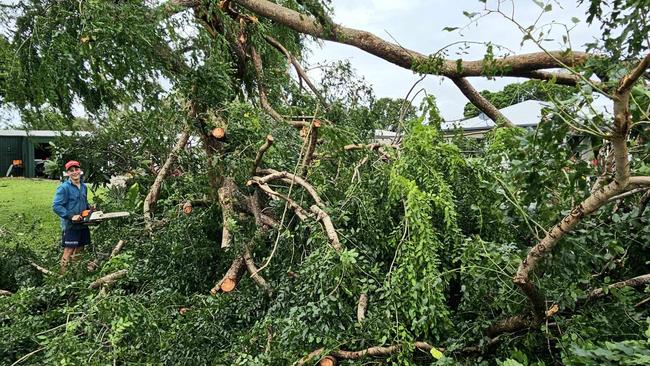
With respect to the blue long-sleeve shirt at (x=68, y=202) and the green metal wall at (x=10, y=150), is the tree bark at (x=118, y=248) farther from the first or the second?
the green metal wall at (x=10, y=150)

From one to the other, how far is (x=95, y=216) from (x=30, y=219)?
12.1 ft

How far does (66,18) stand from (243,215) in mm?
1908

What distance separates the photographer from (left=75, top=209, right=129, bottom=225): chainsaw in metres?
4.06

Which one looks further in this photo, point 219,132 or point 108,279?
point 219,132

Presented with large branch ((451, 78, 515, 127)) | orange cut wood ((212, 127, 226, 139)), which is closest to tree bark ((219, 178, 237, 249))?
orange cut wood ((212, 127, 226, 139))

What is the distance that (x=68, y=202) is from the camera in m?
4.60

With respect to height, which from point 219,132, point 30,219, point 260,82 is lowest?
point 30,219

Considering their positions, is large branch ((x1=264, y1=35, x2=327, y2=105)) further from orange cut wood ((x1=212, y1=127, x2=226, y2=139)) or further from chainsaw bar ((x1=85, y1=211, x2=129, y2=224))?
chainsaw bar ((x1=85, y1=211, x2=129, y2=224))

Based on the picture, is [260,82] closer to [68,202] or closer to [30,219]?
[68,202]

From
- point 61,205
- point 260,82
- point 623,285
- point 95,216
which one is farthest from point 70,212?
point 623,285

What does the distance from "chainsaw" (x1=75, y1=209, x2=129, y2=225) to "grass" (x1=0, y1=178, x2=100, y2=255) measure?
1.94 feet

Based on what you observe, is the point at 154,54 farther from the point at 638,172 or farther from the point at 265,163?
the point at 638,172

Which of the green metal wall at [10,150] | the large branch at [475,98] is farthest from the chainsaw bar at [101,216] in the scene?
the green metal wall at [10,150]

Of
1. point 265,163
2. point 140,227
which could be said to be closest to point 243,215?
point 265,163
